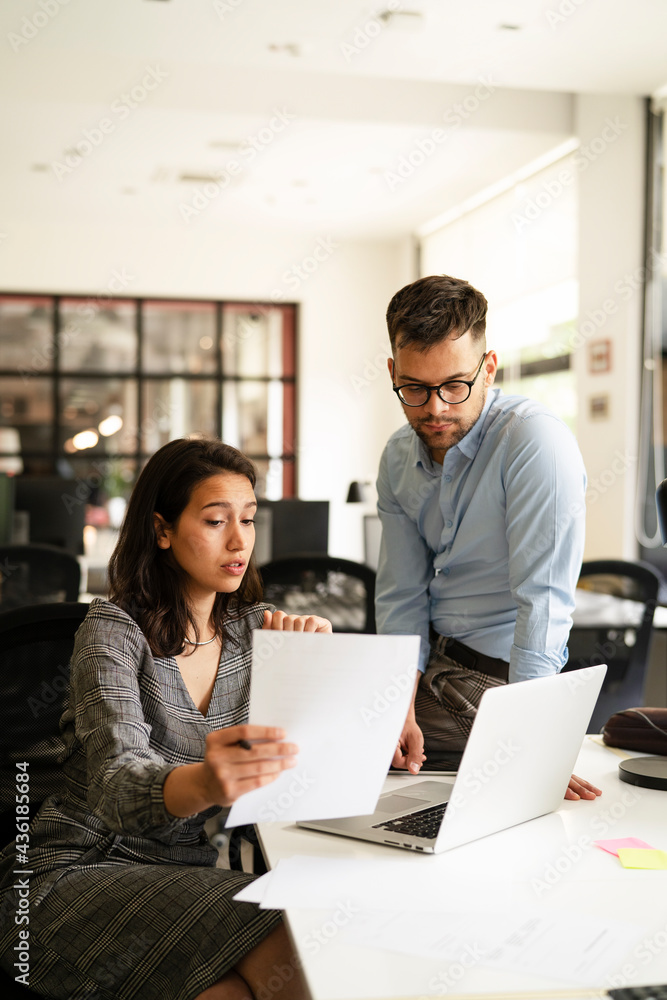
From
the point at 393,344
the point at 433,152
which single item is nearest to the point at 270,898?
the point at 393,344

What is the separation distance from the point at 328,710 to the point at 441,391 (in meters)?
0.82

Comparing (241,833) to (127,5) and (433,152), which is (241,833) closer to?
→ (127,5)

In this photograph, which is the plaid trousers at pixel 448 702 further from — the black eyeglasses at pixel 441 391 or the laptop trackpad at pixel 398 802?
the black eyeglasses at pixel 441 391

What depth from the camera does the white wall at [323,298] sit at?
901cm

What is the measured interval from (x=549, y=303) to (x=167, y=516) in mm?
5816

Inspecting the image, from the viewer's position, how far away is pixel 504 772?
1222 millimetres

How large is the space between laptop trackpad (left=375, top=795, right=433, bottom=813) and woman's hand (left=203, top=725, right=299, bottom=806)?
1.22 ft

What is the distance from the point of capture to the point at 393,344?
1791 millimetres

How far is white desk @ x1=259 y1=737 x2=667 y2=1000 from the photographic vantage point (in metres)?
0.90

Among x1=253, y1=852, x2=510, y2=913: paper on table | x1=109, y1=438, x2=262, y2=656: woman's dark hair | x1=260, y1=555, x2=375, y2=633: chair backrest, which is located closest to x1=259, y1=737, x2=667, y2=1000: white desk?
x1=253, y1=852, x2=510, y2=913: paper on table

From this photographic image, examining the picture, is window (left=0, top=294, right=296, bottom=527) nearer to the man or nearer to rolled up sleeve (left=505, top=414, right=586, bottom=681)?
the man

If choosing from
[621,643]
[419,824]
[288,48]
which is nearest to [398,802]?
[419,824]

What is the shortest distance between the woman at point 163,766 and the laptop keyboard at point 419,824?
195mm

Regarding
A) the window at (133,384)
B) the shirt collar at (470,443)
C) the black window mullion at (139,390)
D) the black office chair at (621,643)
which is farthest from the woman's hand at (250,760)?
the black window mullion at (139,390)
